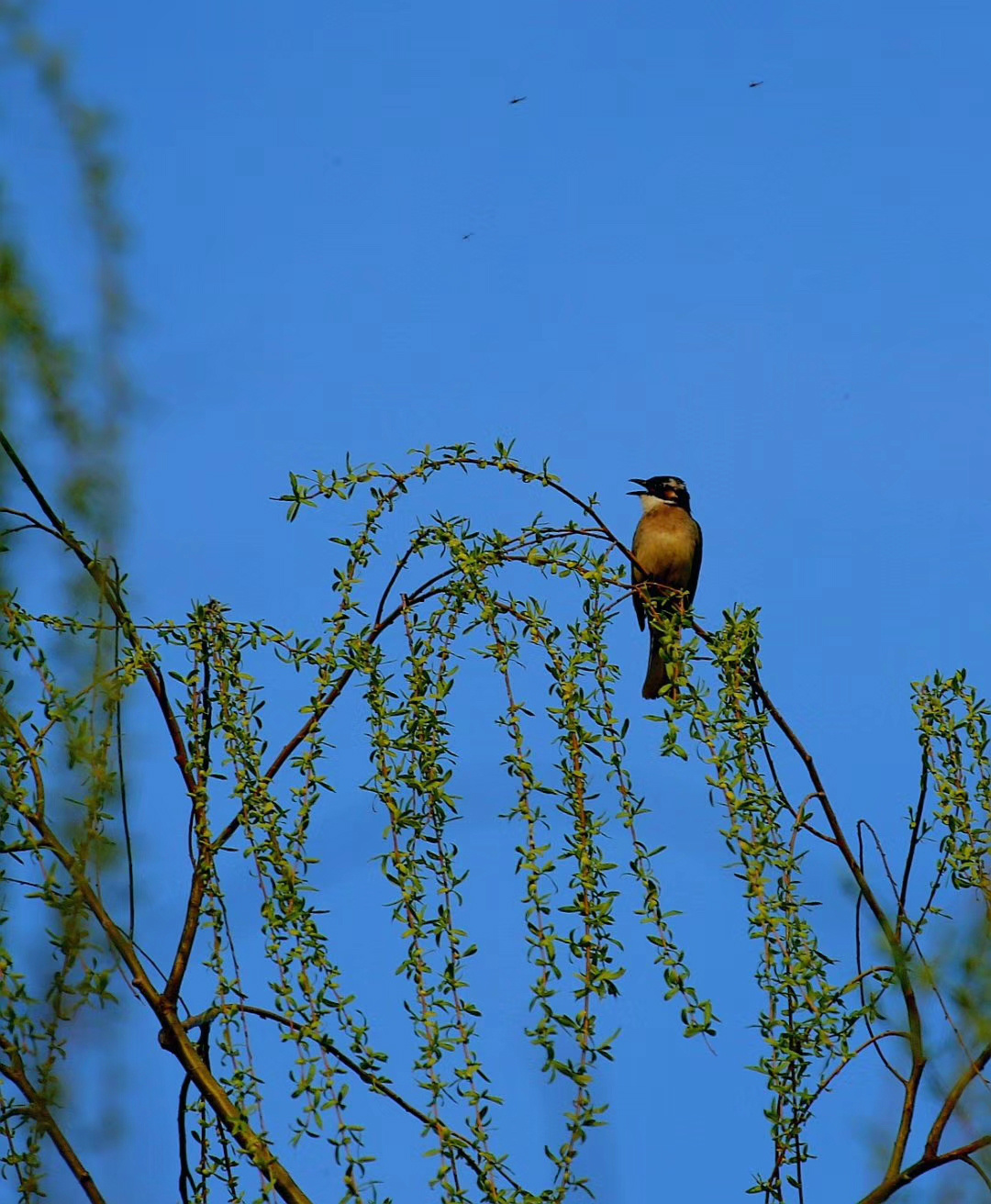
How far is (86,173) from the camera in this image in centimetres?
233

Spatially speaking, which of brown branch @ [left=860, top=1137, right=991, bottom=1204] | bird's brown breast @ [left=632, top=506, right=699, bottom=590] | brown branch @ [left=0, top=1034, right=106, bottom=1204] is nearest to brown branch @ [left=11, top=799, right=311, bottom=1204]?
brown branch @ [left=0, top=1034, right=106, bottom=1204]

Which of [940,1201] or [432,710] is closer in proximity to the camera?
[940,1201]

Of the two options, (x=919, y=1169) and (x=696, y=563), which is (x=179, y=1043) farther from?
(x=696, y=563)

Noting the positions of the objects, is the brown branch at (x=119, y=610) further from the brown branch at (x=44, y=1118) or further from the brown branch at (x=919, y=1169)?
the brown branch at (x=919, y=1169)

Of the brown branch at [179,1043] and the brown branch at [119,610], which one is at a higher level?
the brown branch at [119,610]

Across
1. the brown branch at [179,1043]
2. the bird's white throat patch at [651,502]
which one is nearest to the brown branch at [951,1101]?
the brown branch at [179,1043]

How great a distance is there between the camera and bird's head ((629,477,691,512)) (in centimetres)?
940

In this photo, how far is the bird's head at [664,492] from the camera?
940cm

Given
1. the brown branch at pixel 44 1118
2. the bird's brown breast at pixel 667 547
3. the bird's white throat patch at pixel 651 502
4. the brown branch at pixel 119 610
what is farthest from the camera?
the bird's white throat patch at pixel 651 502

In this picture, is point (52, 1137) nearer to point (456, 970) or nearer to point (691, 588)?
point (456, 970)

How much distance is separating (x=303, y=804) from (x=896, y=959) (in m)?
1.10

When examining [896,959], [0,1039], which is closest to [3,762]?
[0,1039]

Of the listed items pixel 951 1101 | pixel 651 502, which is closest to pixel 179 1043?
pixel 951 1101

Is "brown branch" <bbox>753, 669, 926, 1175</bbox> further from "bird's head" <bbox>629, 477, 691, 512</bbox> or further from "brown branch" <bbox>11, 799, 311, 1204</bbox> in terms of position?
"bird's head" <bbox>629, 477, 691, 512</bbox>
